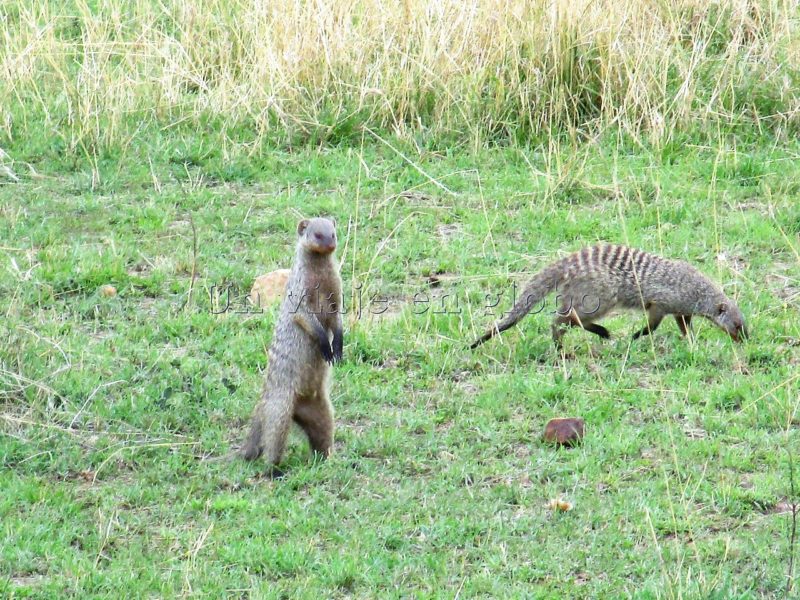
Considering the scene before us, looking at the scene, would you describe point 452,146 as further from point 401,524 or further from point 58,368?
point 401,524

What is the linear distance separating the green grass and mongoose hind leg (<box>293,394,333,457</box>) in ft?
0.34

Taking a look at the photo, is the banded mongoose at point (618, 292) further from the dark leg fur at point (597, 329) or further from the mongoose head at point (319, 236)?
the mongoose head at point (319, 236)

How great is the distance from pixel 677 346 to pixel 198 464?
2.36 metres

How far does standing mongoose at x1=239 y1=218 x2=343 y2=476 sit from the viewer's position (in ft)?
15.6

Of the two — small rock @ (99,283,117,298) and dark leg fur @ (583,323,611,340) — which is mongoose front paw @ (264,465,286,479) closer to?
dark leg fur @ (583,323,611,340)

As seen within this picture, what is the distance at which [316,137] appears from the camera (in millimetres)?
8125

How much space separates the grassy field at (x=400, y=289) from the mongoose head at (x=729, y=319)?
10cm

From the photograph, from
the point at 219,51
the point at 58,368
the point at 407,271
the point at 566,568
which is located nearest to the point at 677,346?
the point at 407,271

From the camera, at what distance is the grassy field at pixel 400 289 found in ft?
13.7

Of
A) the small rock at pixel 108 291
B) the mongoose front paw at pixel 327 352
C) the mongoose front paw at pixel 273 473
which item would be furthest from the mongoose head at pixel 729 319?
the small rock at pixel 108 291

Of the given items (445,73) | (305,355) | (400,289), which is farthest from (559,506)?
(445,73)

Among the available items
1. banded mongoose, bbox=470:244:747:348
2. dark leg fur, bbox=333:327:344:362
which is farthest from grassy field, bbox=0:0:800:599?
dark leg fur, bbox=333:327:344:362

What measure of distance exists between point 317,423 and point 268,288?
62.2 inches

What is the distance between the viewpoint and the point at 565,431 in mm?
4875
